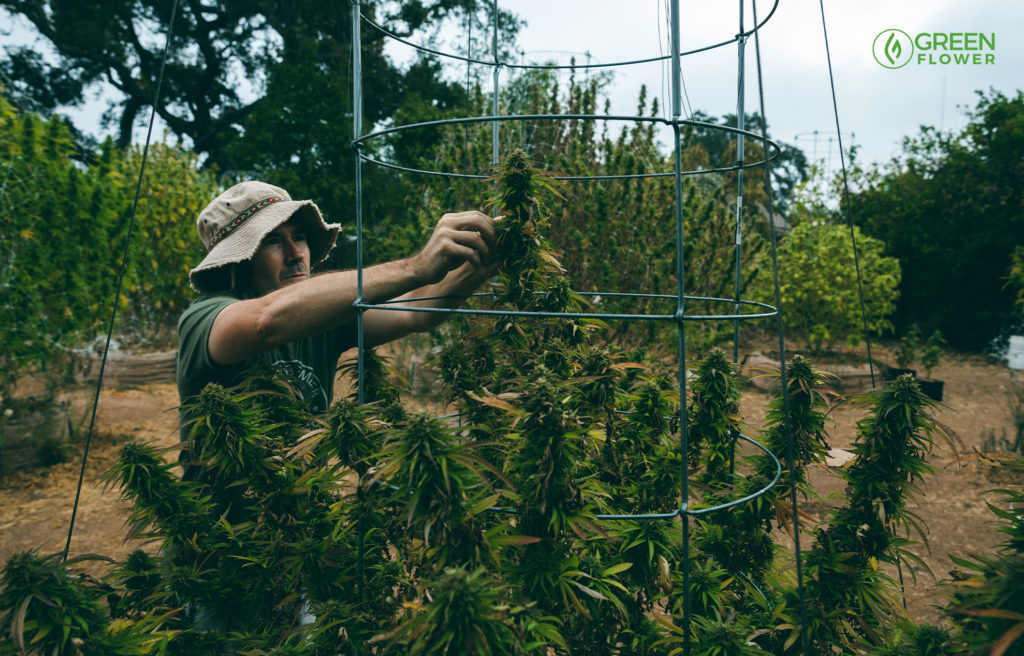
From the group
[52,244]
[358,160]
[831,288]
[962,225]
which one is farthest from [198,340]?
[962,225]

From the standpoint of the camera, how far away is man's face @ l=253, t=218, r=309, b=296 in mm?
2164

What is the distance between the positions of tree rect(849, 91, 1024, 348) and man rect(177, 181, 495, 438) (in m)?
10.6

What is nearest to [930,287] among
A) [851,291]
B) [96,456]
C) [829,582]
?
[851,291]

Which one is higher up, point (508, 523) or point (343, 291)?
point (343, 291)

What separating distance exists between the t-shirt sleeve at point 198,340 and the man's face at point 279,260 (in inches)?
8.6

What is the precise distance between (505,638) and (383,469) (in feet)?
1.12

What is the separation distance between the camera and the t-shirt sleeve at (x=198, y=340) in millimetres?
1839

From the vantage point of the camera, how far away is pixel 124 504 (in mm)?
4398

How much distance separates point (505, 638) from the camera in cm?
88

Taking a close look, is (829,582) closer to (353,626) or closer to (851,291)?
(353,626)

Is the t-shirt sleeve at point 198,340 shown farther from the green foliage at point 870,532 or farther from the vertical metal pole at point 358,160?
the green foliage at point 870,532

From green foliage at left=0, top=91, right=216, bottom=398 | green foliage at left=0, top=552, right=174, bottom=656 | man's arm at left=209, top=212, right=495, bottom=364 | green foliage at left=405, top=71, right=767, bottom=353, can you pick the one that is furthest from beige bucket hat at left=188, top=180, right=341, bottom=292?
green foliage at left=0, top=91, right=216, bottom=398

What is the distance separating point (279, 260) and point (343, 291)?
72 cm

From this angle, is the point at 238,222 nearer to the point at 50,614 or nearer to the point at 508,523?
the point at 50,614
